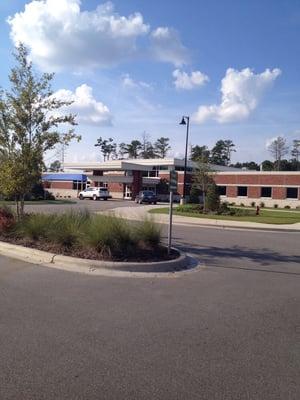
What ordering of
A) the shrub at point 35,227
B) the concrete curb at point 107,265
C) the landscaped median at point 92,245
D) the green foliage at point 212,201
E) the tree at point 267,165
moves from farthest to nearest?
the tree at point 267,165, the green foliage at point 212,201, the shrub at point 35,227, the landscaped median at point 92,245, the concrete curb at point 107,265

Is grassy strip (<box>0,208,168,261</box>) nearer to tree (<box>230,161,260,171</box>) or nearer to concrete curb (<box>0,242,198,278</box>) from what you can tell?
concrete curb (<box>0,242,198,278</box>)

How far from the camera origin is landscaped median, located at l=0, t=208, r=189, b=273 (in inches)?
420

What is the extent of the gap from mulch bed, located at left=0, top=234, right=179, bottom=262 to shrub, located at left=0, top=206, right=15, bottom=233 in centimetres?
130

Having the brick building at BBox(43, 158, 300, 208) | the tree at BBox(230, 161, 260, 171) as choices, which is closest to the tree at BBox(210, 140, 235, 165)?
the tree at BBox(230, 161, 260, 171)

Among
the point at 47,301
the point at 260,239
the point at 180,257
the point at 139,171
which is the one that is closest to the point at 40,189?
the point at 139,171

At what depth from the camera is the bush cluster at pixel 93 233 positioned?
11.2m

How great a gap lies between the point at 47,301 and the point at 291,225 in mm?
19873

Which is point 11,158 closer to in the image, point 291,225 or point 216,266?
point 216,266

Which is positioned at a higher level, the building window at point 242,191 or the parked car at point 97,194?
the building window at point 242,191

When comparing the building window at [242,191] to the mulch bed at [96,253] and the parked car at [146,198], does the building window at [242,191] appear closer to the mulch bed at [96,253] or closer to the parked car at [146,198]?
the parked car at [146,198]

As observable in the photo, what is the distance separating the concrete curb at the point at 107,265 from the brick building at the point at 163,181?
38129 mm

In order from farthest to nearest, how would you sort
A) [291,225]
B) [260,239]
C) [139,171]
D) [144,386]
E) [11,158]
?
1. [139,171]
2. [291,225]
3. [260,239]
4. [11,158]
5. [144,386]

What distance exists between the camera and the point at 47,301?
7.63 meters

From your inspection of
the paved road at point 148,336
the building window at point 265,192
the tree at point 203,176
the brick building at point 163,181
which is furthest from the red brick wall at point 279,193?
the paved road at point 148,336
